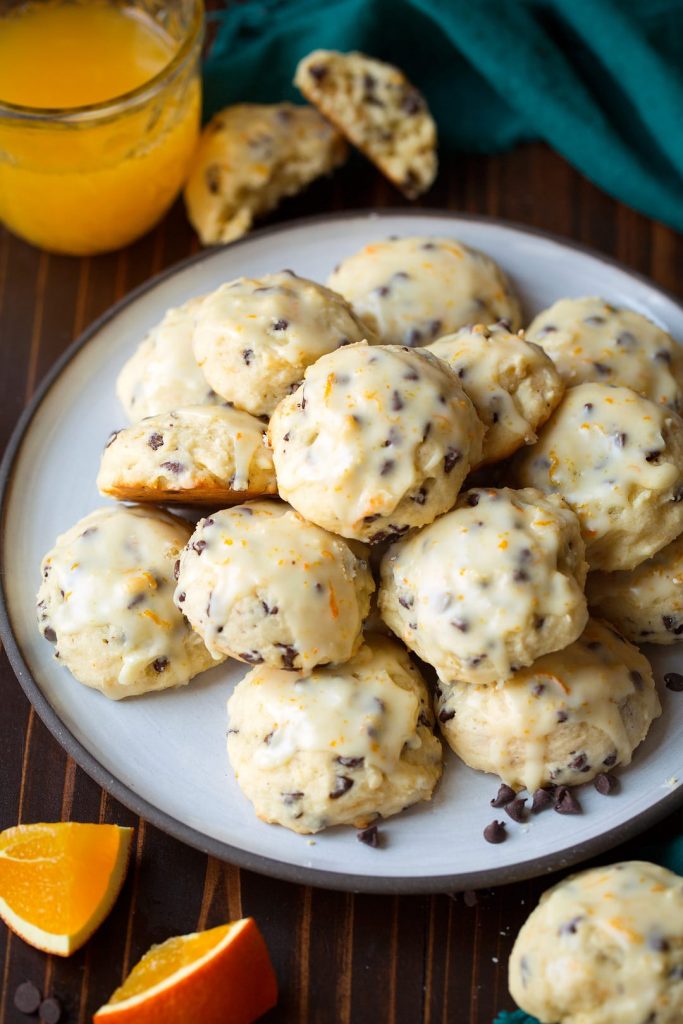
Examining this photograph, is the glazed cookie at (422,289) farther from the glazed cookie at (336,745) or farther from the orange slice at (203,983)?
the orange slice at (203,983)

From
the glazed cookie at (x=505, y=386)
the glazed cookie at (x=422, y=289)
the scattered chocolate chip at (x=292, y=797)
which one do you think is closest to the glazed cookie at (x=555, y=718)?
the scattered chocolate chip at (x=292, y=797)

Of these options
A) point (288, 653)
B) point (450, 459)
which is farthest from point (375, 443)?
point (288, 653)

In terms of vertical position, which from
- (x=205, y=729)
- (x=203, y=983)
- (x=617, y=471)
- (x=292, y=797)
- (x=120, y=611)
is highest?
(x=617, y=471)

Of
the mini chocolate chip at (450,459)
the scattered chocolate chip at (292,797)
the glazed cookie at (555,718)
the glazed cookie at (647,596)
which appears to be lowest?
the scattered chocolate chip at (292,797)

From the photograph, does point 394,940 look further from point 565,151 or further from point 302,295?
point 565,151

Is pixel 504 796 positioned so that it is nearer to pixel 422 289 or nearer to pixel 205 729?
pixel 205 729

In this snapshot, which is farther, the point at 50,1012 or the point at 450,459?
the point at 50,1012

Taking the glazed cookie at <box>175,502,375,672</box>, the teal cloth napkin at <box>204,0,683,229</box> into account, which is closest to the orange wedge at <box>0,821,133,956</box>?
the glazed cookie at <box>175,502,375,672</box>
